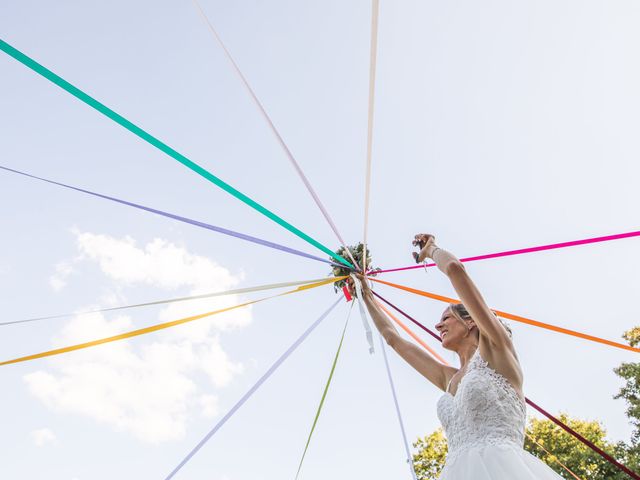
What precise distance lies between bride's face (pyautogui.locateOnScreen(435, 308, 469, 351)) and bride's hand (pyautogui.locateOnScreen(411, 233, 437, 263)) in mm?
405

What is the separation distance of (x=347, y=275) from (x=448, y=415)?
1841 mm

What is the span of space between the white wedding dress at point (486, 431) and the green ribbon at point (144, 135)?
5.74 ft

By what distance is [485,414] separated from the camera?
194 cm

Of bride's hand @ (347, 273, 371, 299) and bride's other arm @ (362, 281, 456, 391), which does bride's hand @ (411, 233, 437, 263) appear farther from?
bride's hand @ (347, 273, 371, 299)

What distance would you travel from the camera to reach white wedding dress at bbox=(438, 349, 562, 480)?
1720 mm

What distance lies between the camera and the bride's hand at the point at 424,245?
2.30m

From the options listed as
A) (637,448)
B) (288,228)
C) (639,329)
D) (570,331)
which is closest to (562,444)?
(637,448)

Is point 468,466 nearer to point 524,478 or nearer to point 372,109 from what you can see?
point 524,478

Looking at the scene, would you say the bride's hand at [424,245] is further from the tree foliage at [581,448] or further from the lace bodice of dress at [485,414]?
the tree foliage at [581,448]

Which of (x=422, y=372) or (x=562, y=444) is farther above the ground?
(x=562, y=444)

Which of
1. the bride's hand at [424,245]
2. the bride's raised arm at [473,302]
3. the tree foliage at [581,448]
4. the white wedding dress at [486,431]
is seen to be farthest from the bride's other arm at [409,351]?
the tree foliage at [581,448]

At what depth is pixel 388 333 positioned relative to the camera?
3.16 metres

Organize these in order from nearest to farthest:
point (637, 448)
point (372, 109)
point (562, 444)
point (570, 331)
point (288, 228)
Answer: point (372, 109) → point (570, 331) → point (288, 228) → point (637, 448) → point (562, 444)

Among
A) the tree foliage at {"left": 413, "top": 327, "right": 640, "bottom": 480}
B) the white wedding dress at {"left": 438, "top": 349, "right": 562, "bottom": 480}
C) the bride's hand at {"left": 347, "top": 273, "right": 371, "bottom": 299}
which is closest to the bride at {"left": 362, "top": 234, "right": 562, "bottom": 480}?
the white wedding dress at {"left": 438, "top": 349, "right": 562, "bottom": 480}
